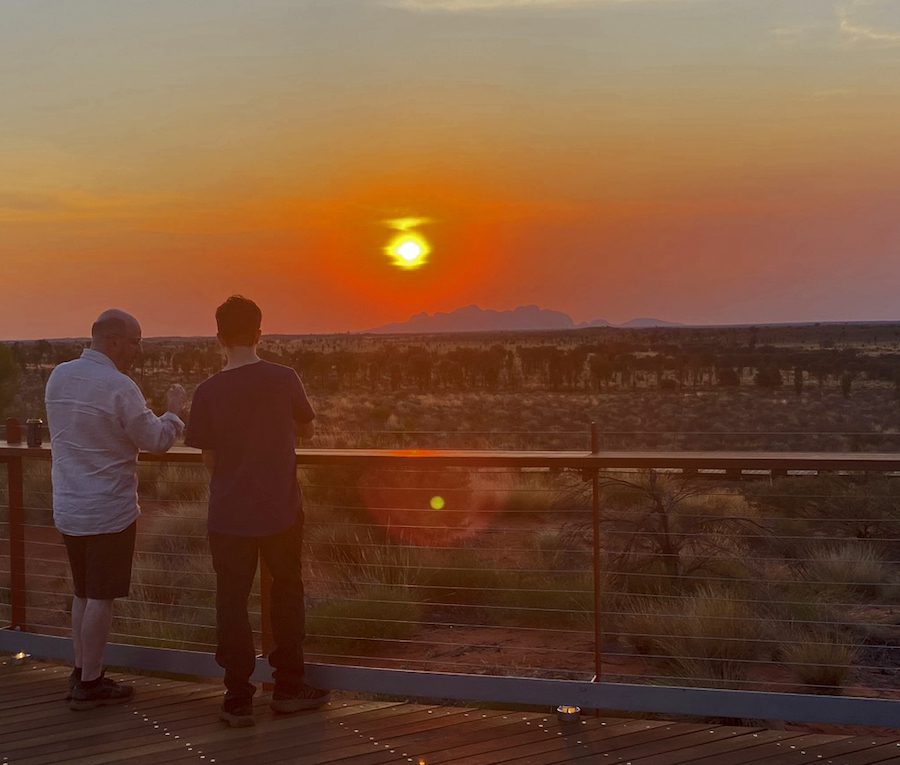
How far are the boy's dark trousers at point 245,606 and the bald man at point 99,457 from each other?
0.46 m

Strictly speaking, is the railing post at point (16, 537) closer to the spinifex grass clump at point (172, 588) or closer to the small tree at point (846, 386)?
the spinifex grass clump at point (172, 588)

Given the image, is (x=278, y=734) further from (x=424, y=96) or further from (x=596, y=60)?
A: (x=424, y=96)

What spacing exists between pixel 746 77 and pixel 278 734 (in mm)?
9990

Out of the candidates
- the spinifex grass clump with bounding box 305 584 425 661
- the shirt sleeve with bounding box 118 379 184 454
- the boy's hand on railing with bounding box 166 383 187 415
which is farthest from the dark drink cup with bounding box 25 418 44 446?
the spinifex grass clump with bounding box 305 584 425 661

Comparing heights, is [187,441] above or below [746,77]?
below

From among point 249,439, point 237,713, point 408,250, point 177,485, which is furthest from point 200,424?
point 408,250

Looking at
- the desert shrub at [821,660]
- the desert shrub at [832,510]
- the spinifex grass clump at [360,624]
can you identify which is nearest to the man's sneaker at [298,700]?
the spinifex grass clump at [360,624]

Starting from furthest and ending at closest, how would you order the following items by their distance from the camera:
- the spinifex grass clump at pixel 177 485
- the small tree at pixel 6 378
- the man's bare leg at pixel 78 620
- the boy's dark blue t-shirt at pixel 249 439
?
the small tree at pixel 6 378 < the spinifex grass clump at pixel 177 485 < the man's bare leg at pixel 78 620 < the boy's dark blue t-shirt at pixel 249 439

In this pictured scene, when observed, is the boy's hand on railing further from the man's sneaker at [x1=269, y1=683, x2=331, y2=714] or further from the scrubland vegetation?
the scrubland vegetation

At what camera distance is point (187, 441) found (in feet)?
13.0

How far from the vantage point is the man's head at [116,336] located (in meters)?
4.16

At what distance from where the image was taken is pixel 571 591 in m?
5.51

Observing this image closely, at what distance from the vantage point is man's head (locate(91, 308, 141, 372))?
416 cm

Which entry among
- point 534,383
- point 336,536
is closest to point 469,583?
point 336,536
